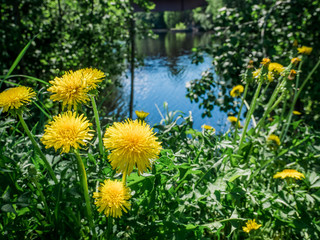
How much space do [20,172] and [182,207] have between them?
480 millimetres

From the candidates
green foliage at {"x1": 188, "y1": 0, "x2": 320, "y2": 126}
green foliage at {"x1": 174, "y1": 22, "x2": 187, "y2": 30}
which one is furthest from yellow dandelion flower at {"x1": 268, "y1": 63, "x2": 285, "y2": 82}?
green foliage at {"x1": 174, "y1": 22, "x2": 187, "y2": 30}

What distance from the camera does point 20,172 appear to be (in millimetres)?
784

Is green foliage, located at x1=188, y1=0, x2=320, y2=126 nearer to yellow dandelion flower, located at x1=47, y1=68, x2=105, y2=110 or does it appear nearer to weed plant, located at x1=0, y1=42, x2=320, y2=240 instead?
weed plant, located at x1=0, y1=42, x2=320, y2=240

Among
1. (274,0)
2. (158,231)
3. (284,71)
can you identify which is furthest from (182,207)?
(274,0)

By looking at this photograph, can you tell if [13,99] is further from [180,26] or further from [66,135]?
[180,26]

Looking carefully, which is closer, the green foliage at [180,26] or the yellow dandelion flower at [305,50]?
the yellow dandelion flower at [305,50]

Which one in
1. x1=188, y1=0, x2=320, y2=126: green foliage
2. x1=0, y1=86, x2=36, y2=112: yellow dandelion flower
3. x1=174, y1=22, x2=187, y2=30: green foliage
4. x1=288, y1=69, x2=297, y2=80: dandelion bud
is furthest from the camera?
x1=174, y1=22, x2=187, y2=30: green foliage

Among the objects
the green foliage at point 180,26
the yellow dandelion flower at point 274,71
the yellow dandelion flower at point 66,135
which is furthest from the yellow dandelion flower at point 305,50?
the green foliage at point 180,26

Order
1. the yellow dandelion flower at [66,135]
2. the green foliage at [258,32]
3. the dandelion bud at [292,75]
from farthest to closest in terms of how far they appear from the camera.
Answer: the green foliage at [258,32] < the dandelion bud at [292,75] < the yellow dandelion flower at [66,135]

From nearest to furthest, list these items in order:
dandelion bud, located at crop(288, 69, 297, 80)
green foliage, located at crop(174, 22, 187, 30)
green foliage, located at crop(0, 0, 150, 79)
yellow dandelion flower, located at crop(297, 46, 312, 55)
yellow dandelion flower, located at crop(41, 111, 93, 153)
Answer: yellow dandelion flower, located at crop(41, 111, 93, 153) < dandelion bud, located at crop(288, 69, 297, 80) < yellow dandelion flower, located at crop(297, 46, 312, 55) < green foliage, located at crop(0, 0, 150, 79) < green foliage, located at crop(174, 22, 187, 30)

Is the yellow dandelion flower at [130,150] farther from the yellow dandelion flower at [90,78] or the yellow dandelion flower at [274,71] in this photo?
the yellow dandelion flower at [274,71]

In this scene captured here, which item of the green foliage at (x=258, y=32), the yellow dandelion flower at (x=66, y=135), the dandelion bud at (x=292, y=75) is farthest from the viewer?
the green foliage at (x=258, y=32)

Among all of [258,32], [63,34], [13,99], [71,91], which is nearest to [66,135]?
[71,91]

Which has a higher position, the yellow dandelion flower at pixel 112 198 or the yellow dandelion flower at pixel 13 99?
the yellow dandelion flower at pixel 13 99
